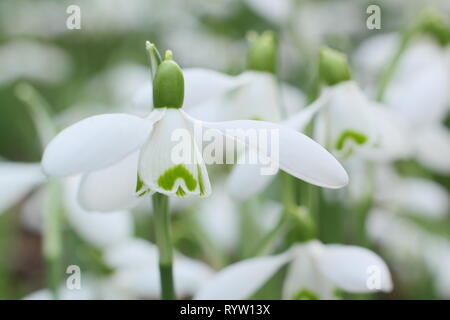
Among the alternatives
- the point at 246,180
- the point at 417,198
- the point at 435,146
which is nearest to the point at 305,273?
the point at 246,180

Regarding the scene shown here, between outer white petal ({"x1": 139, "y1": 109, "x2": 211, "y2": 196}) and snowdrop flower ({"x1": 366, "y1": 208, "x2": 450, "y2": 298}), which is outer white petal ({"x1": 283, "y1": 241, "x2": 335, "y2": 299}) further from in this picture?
snowdrop flower ({"x1": 366, "y1": 208, "x2": 450, "y2": 298})

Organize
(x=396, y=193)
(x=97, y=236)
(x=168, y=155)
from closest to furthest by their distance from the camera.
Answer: (x=168, y=155) < (x=97, y=236) < (x=396, y=193)

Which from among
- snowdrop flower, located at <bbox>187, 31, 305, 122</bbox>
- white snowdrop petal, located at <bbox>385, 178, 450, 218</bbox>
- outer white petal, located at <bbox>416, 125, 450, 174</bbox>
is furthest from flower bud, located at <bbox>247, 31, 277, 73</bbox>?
white snowdrop petal, located at <bbox>385, 178, 450, 218</bbox>

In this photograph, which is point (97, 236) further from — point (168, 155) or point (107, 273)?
point (168, 155)

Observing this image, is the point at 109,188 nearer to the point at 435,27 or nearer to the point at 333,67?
the point at 333,67

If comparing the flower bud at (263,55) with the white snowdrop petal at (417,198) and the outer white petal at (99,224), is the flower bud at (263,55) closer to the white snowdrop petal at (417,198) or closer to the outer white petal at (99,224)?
the outer white petal at (99,224)

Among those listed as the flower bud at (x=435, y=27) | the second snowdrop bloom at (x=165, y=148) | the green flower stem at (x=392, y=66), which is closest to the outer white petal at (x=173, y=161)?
the second snowdrop bloom at (x=165, y=148)
